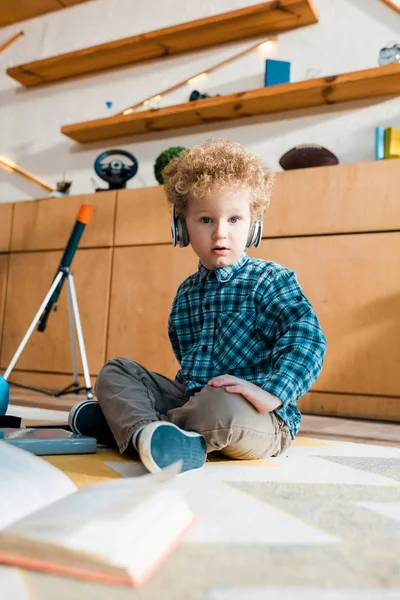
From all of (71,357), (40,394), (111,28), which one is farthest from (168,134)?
(40,394)

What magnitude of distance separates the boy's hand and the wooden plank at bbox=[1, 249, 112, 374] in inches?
73.1

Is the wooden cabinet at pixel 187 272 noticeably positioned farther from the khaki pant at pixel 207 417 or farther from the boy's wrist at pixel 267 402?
the boy's wrist at pixel 267 402

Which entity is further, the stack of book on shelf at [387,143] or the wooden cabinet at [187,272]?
the stack of book on shelf at [387,143]

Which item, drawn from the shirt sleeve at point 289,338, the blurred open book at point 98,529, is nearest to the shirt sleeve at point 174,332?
the shirt sleeve at point 289,338

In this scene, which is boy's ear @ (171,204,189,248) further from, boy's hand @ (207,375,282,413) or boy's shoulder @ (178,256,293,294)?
boy's hand @ (207,375,282,413)

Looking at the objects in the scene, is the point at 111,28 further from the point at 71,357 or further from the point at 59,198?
the point at 71,357

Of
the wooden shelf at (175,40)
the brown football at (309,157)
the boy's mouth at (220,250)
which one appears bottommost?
the boy's mouth at (220,250)

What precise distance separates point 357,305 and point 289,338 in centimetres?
120

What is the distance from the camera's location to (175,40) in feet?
10.8

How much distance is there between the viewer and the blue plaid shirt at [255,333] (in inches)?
43.8

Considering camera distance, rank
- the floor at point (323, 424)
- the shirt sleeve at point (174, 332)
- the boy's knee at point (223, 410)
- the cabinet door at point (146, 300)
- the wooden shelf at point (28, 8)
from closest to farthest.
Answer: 1. the boy's knee at point (223, 410)
2. the shirt sleeve at point (174, 332)
3. the floor at point (323, 424)
4. the cabinet door at point (146, 300)
5. the wooden shelf at point (28, 8)

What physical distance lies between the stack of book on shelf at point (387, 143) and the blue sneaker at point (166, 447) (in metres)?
1.91

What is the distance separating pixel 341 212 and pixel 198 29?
1.56 metres

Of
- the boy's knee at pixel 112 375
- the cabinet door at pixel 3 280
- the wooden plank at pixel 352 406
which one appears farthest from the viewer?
the cabinet door at pixel 3 280
